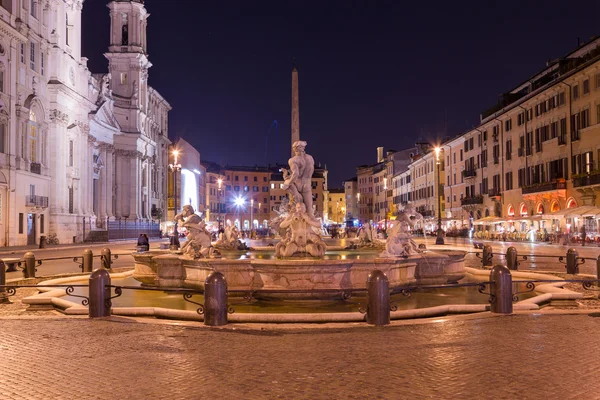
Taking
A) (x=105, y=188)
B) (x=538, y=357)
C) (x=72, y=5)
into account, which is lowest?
(x=538, y=357)

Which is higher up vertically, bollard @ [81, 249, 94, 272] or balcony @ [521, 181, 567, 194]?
balcony @ [521, 181, 567, 194]

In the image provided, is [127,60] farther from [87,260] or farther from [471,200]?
[87,260]

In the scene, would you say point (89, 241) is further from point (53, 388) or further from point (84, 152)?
point (53, 388)

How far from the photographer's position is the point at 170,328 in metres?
10.2

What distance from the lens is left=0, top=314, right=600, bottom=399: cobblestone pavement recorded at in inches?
253

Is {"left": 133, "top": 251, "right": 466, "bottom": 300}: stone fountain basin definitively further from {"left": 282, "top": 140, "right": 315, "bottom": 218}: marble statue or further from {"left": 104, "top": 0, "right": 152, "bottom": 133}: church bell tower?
{"left": 104, "top": 0, "right": 152, "bottom": 133}: church bell tower

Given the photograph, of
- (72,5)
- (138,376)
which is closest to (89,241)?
(72,5)

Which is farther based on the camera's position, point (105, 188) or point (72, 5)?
point (105, 188)

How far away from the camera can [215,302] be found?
34.2 feet

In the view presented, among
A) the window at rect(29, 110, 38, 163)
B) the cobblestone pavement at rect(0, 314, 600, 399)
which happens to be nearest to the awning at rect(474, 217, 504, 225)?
the window at rect(29, 110, 38, 163)

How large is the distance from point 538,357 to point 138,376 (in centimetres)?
487

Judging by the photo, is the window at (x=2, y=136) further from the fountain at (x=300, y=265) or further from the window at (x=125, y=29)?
the window at (x=125, y=29)

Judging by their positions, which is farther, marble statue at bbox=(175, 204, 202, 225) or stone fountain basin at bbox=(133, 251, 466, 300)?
marble statue at bbox=(175, 204, 202, 225)

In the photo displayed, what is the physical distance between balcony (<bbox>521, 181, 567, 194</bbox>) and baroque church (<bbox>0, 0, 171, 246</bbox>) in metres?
38.8
